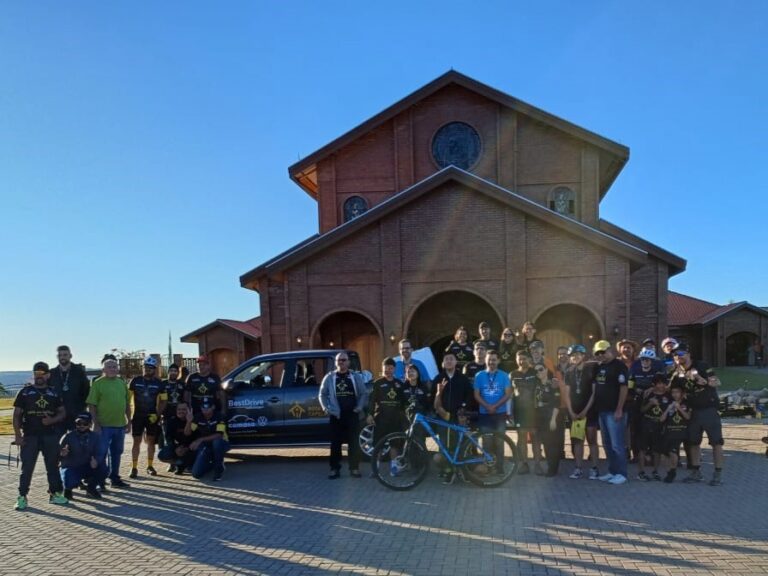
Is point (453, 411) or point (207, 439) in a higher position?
point (453, 411)

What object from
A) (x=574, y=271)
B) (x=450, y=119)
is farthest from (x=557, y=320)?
(x=450, y=119)

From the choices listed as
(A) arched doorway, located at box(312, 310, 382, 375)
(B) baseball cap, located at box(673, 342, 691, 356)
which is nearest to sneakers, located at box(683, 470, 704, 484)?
(B) baseball cap, located at box(673, 342, 691, 356)

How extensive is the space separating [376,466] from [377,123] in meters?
17.4

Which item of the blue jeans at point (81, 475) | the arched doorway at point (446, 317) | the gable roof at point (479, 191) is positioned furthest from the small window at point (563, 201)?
the blue jeans at point (81, 475)

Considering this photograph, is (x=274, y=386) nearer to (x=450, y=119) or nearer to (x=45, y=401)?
(x=45, y=401)

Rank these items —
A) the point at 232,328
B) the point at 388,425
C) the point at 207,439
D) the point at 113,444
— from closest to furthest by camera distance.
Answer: the point at 388,425 < the point at 113,444 < the point at 207,439 < the point at 232,328

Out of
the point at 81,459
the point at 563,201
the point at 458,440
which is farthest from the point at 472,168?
the point at 81,459

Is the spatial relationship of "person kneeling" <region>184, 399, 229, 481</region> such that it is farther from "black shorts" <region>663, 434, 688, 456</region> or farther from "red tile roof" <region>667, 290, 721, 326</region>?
"red tile roof" <region>667, 290, 721, 326</region>

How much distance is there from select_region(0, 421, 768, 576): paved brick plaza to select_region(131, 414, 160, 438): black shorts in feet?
3.75

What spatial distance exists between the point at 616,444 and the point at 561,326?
10.3 metres

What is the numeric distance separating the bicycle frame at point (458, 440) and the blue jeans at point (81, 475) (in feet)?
14.8

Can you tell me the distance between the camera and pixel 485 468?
7938mm

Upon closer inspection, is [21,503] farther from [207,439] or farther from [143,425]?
[207,439]

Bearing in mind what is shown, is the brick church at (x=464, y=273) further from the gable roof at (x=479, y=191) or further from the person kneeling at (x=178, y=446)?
the person kneeling at (x=178, y=446)
